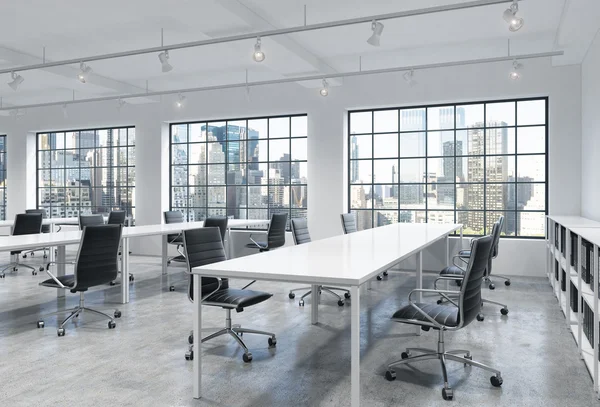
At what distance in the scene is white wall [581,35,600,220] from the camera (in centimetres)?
553

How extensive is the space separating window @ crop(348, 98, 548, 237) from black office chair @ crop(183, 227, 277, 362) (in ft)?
15.6

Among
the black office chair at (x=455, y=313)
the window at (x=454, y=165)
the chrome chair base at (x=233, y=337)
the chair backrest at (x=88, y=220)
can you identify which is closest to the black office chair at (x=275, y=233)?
the window at (x=454, y=165)

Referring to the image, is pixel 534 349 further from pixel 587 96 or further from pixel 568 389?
pixel 587 96

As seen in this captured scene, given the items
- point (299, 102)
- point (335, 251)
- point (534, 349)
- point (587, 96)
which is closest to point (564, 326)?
point (534, 349)

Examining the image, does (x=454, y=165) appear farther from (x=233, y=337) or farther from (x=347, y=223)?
(x=233, y=337)

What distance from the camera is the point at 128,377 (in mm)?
3148

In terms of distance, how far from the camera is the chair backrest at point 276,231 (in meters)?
6.74

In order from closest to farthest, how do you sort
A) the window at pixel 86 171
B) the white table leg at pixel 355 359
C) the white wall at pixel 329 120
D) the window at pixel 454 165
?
the white table leg at pixel 355 359
the white wall at pixel 329 120
the window at pixel 454 165
the window at pixel 86 171

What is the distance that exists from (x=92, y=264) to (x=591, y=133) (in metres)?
5.93

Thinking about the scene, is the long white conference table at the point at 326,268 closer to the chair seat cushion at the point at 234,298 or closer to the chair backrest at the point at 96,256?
the chair seat cushion at the point at 234,298

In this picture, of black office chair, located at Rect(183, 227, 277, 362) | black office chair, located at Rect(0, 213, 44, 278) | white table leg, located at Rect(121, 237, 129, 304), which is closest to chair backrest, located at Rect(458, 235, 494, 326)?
black office chair, located at Rect(183, 227, 277, 362)

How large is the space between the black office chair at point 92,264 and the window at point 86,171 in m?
5.93

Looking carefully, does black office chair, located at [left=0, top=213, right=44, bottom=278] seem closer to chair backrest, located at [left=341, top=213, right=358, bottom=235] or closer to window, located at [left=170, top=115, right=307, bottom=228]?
window, located at [left=170, top=115, right=307, bottom=228]

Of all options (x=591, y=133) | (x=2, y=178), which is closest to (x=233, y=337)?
(x=591, y=133)
